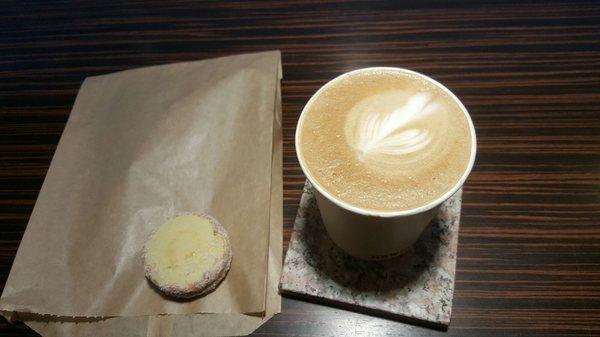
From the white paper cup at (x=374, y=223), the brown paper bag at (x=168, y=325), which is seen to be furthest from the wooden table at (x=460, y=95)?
the white paper cup at (x=374, y=223)

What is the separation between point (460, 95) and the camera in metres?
1.12

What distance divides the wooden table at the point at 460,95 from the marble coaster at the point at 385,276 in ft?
0.13

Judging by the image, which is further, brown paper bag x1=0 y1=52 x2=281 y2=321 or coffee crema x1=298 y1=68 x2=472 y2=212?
brown paper bag x1=0 y1=52 x2=281 y2=321

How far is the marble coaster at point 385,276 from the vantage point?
0.80 metres

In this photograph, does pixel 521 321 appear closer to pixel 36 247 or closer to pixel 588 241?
pixel 588 241

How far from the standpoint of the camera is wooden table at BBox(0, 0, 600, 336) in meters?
0.83

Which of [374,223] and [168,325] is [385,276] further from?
[168,325]

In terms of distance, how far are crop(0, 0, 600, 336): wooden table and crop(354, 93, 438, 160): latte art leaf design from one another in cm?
31

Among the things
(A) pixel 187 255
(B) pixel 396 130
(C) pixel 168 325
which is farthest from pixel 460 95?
(C) pixel 168 325

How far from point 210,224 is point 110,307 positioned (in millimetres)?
260

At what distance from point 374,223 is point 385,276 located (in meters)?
0.21

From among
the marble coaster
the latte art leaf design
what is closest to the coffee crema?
the latte art leaf design

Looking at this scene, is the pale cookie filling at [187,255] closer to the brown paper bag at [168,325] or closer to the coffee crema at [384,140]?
the brown paper bag at [168,325]

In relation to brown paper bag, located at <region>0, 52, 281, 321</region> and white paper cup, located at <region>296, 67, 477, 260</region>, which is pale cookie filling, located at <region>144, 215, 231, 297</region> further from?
white paper cup, located at <region>296, 67, 477, 260</region>
